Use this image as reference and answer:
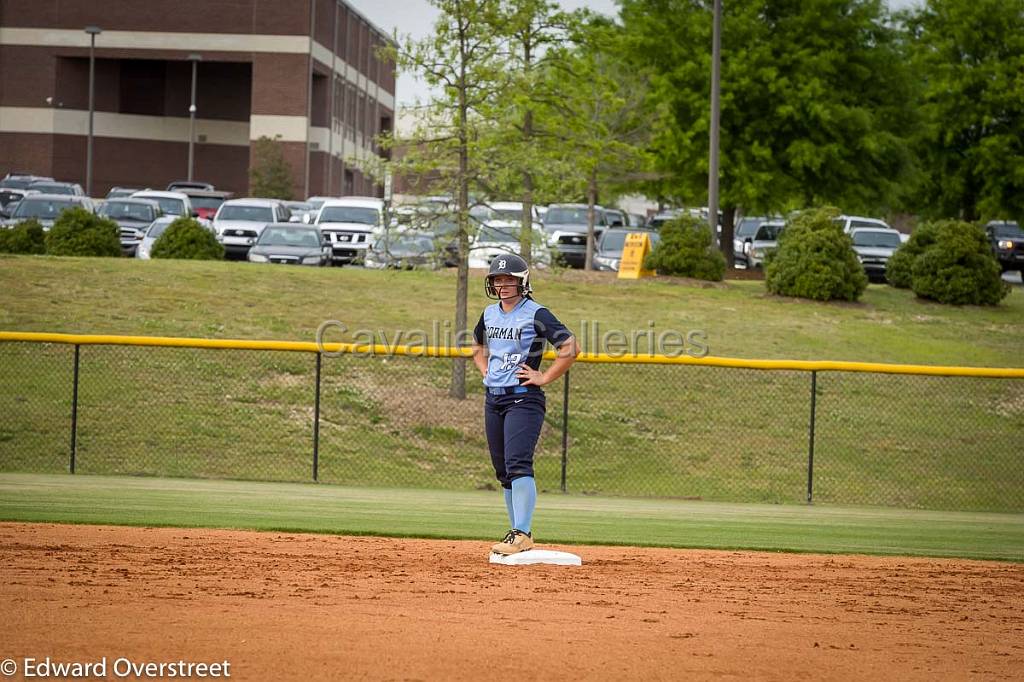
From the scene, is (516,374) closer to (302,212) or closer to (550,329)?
(550,329)

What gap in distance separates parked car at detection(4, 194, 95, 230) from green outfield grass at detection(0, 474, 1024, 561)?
71.2ft

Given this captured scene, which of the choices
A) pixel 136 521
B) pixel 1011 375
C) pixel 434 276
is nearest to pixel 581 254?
pixel 434 276

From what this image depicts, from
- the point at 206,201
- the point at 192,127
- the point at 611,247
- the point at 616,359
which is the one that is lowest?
the point at 616,359

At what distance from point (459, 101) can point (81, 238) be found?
12.7 meters

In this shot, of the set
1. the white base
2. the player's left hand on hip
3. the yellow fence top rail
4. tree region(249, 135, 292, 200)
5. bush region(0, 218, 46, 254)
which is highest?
tree region(249, 135, 292, 200)

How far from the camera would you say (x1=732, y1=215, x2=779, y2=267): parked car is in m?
44.8

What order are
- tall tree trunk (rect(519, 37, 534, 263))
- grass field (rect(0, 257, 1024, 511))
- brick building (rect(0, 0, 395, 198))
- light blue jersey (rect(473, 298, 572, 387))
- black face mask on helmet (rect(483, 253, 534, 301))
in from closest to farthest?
black face mask on helmet (rect(483, 253, 534, 301)), light blue jersey (rect(473, 298, 572, 387)), grass field (rect(0, 257, 1024, 511)), tall tree trunk (rect(519, 37, 534, 263)), brick building (rect(0, 0, 395, 198))

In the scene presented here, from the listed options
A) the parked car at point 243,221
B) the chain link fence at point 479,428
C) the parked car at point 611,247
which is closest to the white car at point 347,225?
the parked car at point 243,221

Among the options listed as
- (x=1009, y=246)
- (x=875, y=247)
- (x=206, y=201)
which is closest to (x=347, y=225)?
(x=875, y=247)

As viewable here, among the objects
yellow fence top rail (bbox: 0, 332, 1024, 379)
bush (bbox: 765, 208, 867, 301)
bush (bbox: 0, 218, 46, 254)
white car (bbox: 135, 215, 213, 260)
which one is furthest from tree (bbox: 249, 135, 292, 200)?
yellow fence top rail (bbox: 0, 332, 1024, 379)

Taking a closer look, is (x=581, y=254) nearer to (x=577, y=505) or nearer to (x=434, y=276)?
(x=434, y=276)

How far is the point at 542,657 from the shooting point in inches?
249

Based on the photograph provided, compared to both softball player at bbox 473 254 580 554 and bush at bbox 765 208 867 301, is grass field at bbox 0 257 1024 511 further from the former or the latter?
softball player at bbox 473 254 580 554

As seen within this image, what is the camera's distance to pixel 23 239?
29.0m
